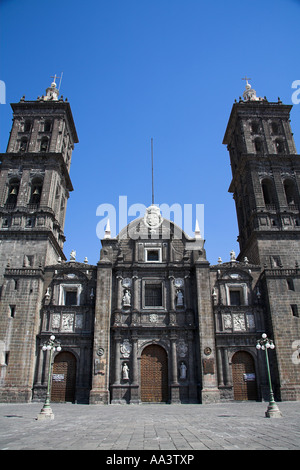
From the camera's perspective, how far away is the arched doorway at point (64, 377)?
26777 millimetres

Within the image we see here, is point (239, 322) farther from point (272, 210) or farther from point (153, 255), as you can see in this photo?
point (272, 210)

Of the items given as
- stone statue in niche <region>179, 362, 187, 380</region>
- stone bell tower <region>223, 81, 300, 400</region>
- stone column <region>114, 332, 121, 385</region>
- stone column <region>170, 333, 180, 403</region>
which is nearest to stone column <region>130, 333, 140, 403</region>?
stone column <region>114, 332, 121, 385</region>

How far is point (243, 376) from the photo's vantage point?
27312mm

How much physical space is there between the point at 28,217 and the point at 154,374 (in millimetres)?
18156

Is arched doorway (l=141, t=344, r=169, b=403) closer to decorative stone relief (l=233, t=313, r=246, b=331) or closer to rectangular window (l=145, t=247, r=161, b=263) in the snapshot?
decorative stone relief (l=233, t=313, r=246, b=331)

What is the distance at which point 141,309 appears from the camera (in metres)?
29.3

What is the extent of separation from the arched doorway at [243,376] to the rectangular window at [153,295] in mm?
7731

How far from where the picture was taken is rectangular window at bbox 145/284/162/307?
98.9ft

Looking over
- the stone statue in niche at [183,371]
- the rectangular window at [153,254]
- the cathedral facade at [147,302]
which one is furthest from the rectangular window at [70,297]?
the stone statue in niche at [183,371]

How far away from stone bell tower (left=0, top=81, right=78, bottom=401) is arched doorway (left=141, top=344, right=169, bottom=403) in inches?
344

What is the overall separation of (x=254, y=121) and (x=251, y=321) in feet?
75.7

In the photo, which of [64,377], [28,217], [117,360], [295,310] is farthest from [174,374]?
[28,217]
